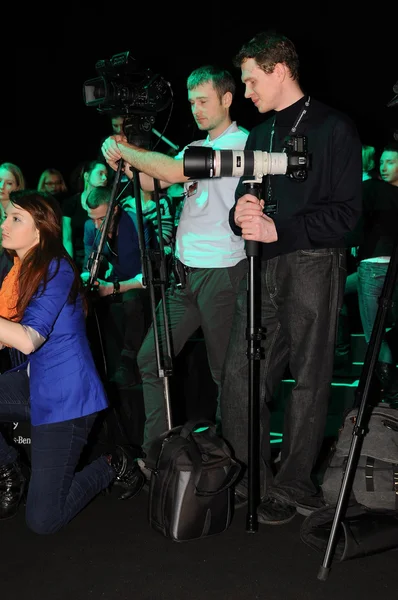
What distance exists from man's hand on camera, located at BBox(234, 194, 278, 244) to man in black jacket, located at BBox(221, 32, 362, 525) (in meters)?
0.10

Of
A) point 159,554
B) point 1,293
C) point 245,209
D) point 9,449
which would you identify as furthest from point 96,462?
point 245,209

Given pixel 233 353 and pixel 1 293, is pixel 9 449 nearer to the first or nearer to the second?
pixel 1 293

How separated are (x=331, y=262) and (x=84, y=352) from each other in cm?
93

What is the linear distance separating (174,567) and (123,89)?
1.70 m

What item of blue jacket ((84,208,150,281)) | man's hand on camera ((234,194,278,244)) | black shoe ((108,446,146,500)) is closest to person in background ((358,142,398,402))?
blue jacket ((84,208,150,281))

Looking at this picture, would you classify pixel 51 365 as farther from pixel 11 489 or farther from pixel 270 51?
pixel 270 51

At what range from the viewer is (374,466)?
7.32ft

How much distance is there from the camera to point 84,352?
2.43 metres

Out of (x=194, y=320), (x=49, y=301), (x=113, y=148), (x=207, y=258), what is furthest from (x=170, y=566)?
(x=113, y=148)

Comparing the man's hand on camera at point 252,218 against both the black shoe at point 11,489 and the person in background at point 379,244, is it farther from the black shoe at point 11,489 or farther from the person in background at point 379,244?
the person in background at point 379,244

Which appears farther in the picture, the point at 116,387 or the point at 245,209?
the point at 116,387

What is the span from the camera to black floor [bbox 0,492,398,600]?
76.3 inches

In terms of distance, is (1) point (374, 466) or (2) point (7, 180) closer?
(1) point (374, 466)

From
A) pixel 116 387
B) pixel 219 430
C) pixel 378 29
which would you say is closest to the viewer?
pixel 219 430
